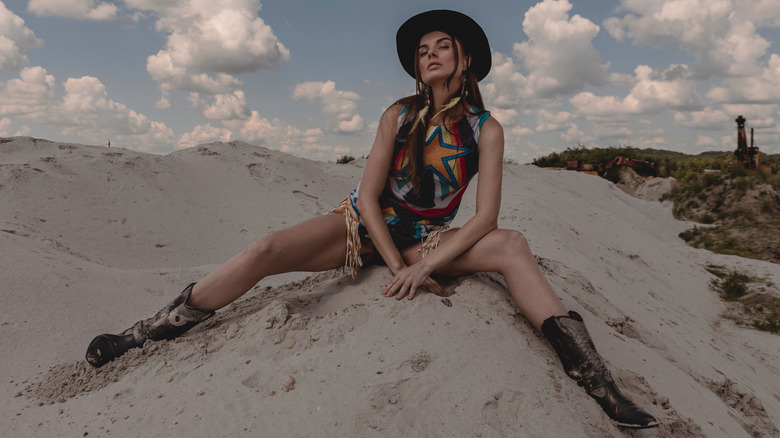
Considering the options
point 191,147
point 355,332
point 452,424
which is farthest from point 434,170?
point 191,147

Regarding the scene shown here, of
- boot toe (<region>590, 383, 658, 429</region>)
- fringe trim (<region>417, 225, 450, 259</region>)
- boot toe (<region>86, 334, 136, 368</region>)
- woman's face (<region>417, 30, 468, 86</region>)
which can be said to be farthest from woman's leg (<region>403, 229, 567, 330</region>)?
boot toe (<region>86, 334, 136, 368</region>)

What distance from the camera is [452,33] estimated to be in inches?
104

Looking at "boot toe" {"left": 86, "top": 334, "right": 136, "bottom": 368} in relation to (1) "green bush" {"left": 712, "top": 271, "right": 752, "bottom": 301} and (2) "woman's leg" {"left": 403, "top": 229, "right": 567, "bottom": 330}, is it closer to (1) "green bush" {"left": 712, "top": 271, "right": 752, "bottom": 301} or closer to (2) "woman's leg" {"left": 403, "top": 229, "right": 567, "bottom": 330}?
(2) "woman's leg" {"left": 403, "top": 229, "right": 567, "bottom": 330}

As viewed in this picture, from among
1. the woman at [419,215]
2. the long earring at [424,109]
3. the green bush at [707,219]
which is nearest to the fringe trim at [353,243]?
the woman at [419,215]

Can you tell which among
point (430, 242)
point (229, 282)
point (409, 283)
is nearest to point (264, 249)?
point (229, 282)

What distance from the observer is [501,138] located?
8.51 ft

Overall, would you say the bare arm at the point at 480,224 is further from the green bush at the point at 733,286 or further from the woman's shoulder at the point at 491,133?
the green bush at the point at 733,286

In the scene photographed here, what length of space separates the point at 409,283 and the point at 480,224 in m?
0.46

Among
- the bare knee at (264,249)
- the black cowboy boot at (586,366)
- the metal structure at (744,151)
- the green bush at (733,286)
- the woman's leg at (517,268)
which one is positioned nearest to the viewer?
the black cowboy boot at (586,366)

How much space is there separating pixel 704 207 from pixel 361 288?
485 inches

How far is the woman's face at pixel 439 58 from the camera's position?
2623 mm

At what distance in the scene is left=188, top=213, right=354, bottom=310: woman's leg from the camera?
8.51 feet

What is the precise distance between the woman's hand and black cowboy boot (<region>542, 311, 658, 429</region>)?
→ 0.57 meters

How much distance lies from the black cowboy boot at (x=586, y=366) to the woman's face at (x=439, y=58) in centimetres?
132
